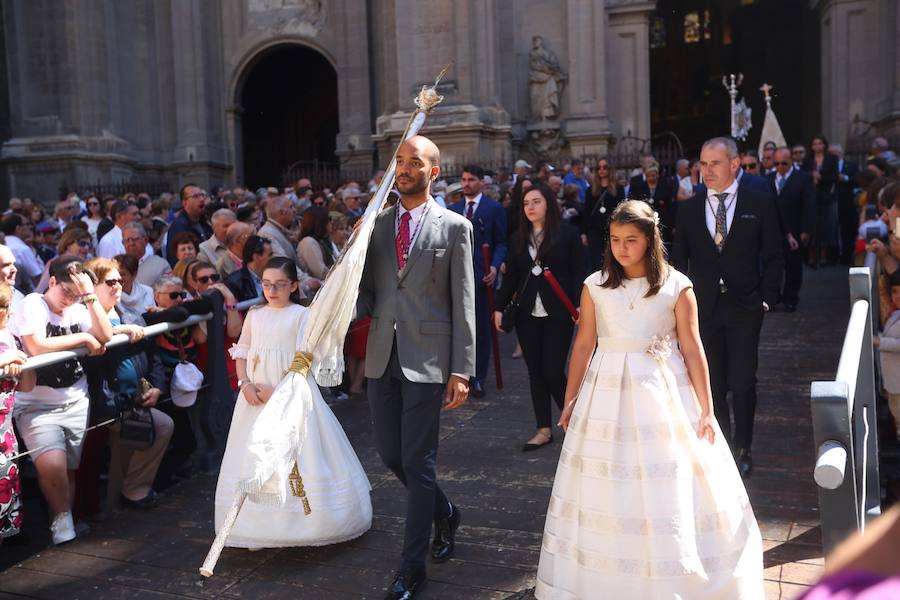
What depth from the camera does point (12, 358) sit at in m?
5.07

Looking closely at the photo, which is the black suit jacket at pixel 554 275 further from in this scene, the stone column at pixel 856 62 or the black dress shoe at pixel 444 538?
the stone column at pixel 856 62

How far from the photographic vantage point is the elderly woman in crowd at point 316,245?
29.3ft

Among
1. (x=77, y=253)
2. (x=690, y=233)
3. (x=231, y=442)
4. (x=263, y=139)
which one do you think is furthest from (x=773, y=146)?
(x=263, y=139)

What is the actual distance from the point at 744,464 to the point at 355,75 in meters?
19.4

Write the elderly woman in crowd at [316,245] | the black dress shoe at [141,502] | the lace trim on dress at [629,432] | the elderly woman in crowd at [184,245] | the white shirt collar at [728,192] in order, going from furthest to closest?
the elderly woman in crowd at [316,245] → the elderly woman in crowd at [184,245] → the white shirt collar at [728,192] → the black dress shoe at [141,502] → the lace trim on dress at [629,432]

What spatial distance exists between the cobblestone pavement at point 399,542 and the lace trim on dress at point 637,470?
83 centimetres

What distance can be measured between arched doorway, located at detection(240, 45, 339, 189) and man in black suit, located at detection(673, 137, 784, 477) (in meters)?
21.1

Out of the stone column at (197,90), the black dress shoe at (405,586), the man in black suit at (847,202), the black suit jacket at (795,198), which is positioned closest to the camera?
the black dress shoe at (405,586)

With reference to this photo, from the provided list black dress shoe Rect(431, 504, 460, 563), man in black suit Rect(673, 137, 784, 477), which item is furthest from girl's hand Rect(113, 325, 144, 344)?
man in black suit Rect(673, 137, 784, 477)

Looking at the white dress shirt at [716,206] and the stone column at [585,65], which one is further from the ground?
the stone column at [585,65]

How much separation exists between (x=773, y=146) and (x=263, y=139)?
17547 millimetres

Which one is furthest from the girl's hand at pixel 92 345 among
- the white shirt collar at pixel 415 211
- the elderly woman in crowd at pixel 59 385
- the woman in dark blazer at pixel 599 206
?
the woman in dark blazer at pixel 599 206

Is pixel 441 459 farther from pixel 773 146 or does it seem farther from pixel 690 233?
pixel 773 146

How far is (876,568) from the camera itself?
102 centimetres
